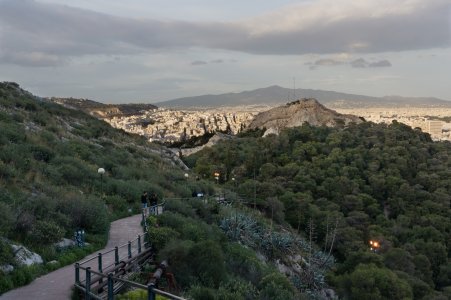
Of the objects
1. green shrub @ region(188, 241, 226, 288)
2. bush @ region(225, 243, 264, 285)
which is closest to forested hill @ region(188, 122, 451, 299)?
bush @ region(225, 243, 264, 285)

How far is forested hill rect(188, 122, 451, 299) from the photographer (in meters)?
30.9

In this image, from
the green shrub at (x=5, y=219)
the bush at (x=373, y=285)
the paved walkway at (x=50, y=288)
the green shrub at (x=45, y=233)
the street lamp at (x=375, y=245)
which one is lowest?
the street lamp at (x=375, y=245)

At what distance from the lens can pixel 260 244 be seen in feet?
70.9

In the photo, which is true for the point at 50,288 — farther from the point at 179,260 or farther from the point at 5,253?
the point at 179,260

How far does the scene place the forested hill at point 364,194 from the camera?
102ft

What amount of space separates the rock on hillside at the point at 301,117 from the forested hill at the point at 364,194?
45.6ft

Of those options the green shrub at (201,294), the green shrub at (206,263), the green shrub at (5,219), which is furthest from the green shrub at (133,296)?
the green shrub at (5,219)

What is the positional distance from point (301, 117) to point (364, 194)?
48.1m

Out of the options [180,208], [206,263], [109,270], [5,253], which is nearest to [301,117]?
[180,208]

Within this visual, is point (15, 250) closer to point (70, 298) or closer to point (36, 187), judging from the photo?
point (70, 298)

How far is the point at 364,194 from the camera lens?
164 feet

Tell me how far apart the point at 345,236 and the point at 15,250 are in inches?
1171

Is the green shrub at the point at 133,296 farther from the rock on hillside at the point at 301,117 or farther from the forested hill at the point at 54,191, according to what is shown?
the rock on hillside at the point at 301,117

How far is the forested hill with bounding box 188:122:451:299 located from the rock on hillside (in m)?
13.9
